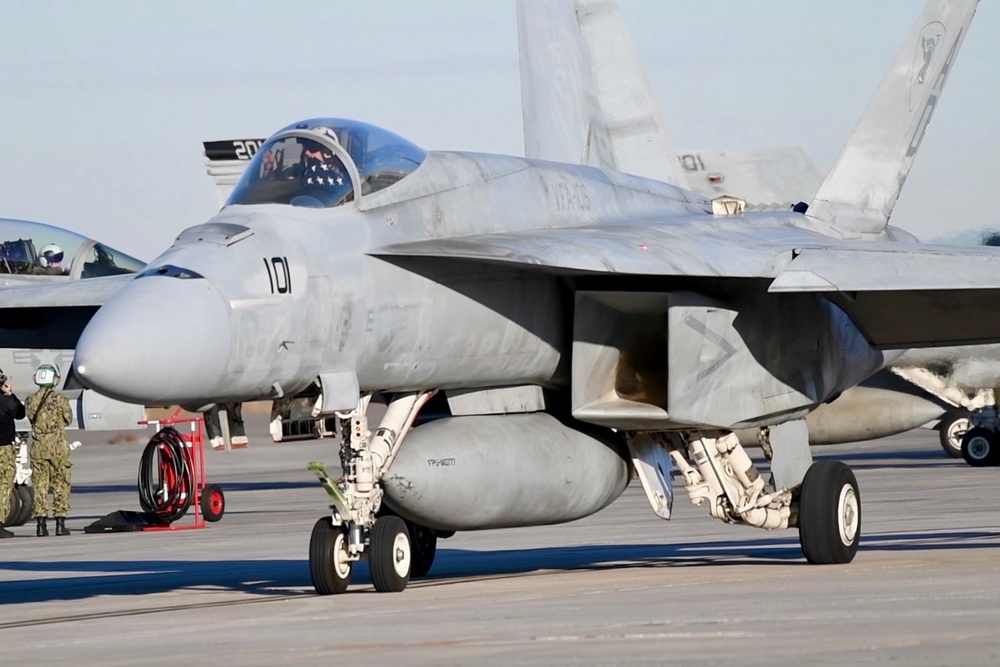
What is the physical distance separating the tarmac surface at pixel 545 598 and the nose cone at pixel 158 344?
1.27m

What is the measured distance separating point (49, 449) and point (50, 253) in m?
3.59

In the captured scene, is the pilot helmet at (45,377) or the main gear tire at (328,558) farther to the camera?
the pilot helmet at (45,377)

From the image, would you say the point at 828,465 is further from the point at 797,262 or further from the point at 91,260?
the point at 91,260

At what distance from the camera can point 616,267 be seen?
33.3 ft

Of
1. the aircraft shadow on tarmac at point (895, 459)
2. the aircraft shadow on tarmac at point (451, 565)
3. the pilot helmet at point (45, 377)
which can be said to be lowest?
the aircraft shadow on tarmac at point (895, 459)

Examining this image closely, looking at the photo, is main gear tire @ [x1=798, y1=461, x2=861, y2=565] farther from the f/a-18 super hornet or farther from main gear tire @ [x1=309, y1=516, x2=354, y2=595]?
main gear tire @ [x1=309, y1=516, x2=354, y2=595]

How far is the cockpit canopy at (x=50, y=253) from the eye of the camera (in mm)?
21000

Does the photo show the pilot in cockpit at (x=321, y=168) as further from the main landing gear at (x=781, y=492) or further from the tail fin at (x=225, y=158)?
the tail fin at (x=225, y=158)

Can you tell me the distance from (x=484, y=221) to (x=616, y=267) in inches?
43.7

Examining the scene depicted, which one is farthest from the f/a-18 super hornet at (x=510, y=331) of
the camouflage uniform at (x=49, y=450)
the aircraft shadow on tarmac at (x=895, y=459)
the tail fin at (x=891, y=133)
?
the aircraft shadow on tarmac at (x=895, y=459)

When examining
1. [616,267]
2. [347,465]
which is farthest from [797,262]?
[347,465]

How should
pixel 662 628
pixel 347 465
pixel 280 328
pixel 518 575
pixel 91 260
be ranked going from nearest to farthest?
pixel 662 628 → pixel 280 328 → pixel 347 465 → pixel 518 575 → pixel 91 260

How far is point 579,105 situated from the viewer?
15734 millimetres

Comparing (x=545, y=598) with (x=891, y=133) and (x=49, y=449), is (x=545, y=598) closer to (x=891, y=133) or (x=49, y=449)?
(x=891, y=133)
